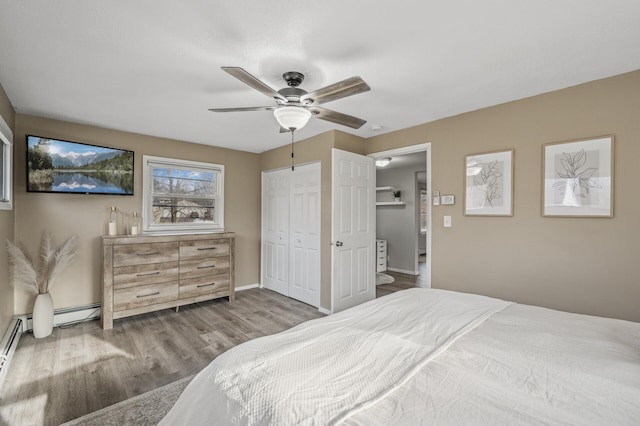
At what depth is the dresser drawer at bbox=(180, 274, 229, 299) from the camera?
149 inches

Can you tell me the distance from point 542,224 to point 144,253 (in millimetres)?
4330

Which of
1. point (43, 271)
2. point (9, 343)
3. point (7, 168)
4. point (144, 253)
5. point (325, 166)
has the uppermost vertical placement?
point (325, 166)

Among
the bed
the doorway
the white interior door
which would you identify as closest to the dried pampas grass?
the bed

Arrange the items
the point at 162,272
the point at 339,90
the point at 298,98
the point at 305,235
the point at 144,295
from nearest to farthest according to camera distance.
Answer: the point at 339,90 → the point at 298,98 → the point at 144,295 → the point at 162,272 → the point at 305,235

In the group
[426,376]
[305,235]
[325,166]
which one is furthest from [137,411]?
[325,166]

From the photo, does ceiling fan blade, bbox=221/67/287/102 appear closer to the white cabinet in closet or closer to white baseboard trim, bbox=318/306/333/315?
white baseboard trim, bbox=318/306/333/315

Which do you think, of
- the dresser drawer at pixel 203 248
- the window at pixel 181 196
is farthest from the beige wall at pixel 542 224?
the window at pixel 181 196

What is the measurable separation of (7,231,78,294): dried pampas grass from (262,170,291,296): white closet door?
8.45 ft

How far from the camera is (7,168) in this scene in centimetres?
285

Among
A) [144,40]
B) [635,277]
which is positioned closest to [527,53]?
[635,277]

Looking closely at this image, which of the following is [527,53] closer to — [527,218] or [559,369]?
[527,218]

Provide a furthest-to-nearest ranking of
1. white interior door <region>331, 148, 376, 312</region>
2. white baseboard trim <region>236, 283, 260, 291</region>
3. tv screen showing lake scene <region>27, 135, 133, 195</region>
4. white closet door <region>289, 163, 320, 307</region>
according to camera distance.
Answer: white baseboard trim <region>236, 283, 260, 291</region> < white closet door <region>289, 163, 320, 307</region> < white interior door <region>331, 148, 376, 312</region> < tv screen showing lake scene <region>27, 135, 133, 195</region>

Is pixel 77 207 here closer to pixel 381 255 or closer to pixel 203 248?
pixel 203 248

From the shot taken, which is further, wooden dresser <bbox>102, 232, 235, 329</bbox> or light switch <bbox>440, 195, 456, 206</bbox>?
wooden dresser <bbox>102, 232, 235, 329</bbox>
